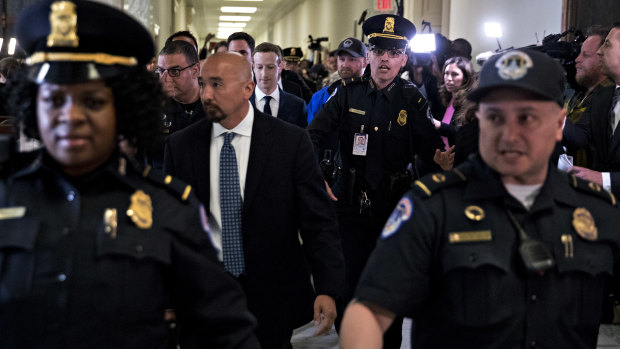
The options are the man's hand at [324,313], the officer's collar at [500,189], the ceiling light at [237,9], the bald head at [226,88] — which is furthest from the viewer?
the ceiling light at [237,9]

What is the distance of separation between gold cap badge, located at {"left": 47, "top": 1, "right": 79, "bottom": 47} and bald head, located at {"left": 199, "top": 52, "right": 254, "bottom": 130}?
58.4 inches

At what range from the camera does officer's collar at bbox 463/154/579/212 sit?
203 centimetres

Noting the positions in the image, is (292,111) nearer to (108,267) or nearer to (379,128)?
(379,128)

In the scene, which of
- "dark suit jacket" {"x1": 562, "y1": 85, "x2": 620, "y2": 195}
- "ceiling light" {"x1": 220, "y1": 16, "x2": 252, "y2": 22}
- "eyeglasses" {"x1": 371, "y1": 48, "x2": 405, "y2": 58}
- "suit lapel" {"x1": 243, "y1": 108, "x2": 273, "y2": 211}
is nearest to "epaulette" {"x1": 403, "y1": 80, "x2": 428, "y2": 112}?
"eyeglasses" {"x1": 371, "y1": 48, "x2": 405, "y2": 58}

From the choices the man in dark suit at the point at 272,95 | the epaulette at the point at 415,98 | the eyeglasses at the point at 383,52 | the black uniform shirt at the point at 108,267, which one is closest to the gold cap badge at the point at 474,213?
the black uniform shirt at the point at 108,267

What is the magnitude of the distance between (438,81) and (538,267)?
6.75m

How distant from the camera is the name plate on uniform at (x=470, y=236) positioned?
1.98m

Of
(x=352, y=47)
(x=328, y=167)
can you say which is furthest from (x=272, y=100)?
(x=328, y=167)

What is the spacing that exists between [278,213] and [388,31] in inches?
80.2

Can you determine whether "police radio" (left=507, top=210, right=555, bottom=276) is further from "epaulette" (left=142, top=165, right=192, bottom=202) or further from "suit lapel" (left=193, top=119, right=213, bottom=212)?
"suit lapel" (left=193, top=119, right=213, bottom=212)

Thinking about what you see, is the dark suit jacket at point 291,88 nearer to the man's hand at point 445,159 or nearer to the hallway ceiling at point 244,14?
the man's hand at point 445,159

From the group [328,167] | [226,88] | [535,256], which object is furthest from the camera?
[328,167]

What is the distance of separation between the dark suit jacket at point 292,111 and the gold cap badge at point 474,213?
3.71 metres

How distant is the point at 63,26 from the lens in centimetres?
174
